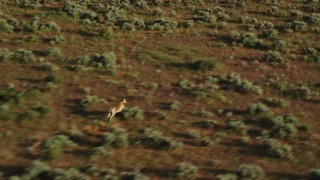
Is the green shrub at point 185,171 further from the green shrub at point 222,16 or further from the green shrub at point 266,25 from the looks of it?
the green shrub at point 222,16

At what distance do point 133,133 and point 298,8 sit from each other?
983 inches

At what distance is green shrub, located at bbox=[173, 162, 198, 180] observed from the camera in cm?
1562

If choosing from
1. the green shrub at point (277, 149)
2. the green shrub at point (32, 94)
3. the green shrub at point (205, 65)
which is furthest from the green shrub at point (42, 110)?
the green shrub at point (205, 65)

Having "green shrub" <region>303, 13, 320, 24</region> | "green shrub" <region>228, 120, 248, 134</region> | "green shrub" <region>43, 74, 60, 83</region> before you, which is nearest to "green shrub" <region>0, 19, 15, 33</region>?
"green shrub" <region>43, 74, 60, 83</region>

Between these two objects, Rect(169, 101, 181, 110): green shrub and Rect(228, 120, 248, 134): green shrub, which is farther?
Rect(169, 101, 181, 110): green shrub

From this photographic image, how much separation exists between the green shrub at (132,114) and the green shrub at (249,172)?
5.45 metres

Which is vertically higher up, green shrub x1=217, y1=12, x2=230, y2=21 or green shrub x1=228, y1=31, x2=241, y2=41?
green shrub x1=217, y1=12, x2=230, y2=21

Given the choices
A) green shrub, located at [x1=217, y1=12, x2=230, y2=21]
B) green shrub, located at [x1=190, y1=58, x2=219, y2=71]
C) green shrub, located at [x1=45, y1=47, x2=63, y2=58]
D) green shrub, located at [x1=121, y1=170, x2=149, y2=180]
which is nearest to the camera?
green shrub, located at [x1=121, y1=170, x2=149, y2=180]

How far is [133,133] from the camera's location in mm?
18438

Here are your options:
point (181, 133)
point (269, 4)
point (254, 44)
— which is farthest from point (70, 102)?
point (269, 4)

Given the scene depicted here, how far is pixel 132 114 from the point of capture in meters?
19.8

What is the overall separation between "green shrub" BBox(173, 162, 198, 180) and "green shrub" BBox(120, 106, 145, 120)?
167 inches

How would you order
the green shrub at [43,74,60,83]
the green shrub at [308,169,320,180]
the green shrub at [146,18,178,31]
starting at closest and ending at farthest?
the green shrub at [308,169,320,180]
the green shrub at [43,74,60,83]
the green shrub at [146,18,178,31]

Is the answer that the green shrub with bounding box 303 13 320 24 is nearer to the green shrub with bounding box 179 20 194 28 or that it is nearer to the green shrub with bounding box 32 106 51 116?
the green shrub with bounding box 179 20 194 28
